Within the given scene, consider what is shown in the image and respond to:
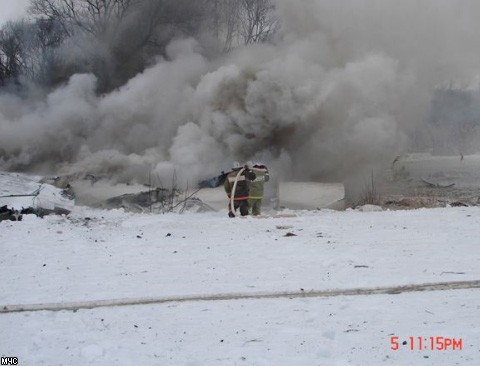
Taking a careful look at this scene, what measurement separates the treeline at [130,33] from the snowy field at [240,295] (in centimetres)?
1259

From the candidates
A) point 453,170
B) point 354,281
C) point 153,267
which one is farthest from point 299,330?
point 453,170

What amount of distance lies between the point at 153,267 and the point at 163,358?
218 cm

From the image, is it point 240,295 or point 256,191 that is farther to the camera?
point 256,191

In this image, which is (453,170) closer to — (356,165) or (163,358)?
(356,165)

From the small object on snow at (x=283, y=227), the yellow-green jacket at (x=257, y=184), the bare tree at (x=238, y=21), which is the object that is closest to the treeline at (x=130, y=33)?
the bare tree at (x=238, y=21)

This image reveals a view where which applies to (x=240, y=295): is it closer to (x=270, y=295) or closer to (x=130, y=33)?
(x=270, y=295)

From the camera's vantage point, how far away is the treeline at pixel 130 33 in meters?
18.3

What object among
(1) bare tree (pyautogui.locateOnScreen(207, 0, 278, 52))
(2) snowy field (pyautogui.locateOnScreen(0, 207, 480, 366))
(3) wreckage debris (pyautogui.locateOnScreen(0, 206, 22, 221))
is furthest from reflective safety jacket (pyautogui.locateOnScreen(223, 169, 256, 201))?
(1) bare tree (pyautogui.locateOnScreen(207, 0, 278, 52))

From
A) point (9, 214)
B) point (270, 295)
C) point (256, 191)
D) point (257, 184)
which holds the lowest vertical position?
point (270, 295)
